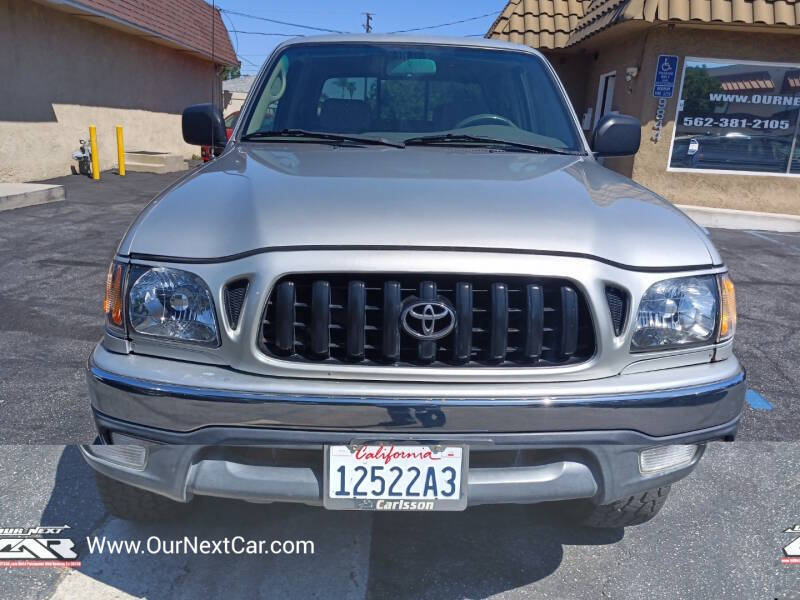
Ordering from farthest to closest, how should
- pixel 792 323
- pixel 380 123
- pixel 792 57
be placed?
pixel 792 57 → pixel 792 323 → pixel 380 123

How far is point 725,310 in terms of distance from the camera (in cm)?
205

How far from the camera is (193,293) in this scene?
6.24 feet

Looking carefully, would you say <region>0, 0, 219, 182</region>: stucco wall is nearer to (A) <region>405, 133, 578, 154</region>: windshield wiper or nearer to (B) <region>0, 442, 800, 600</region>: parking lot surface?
(A) <region>405, 133, 578, 154</region>: windshield wiper

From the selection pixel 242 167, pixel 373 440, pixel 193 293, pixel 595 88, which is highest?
pixel 595 88

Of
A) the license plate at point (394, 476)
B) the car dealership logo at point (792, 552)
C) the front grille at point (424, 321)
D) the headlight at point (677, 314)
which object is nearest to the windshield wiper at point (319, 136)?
the front grille at point (424, 321)

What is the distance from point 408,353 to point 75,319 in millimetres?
3771

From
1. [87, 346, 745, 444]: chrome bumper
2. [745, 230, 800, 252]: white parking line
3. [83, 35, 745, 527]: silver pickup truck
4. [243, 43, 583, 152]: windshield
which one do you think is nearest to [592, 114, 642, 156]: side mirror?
[243, 43, 583, 152]: windshield

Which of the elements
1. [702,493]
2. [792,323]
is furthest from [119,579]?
[792,323]

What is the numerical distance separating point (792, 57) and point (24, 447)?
36.8ft

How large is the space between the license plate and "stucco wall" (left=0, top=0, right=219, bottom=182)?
9.01m

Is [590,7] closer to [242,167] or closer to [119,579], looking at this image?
[242,167]

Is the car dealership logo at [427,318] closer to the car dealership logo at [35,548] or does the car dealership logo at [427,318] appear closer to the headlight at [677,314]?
the headlight at [677,314]

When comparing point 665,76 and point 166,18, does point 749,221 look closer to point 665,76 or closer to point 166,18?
point 665,76

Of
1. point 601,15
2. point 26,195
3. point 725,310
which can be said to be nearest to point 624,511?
point 725,310
